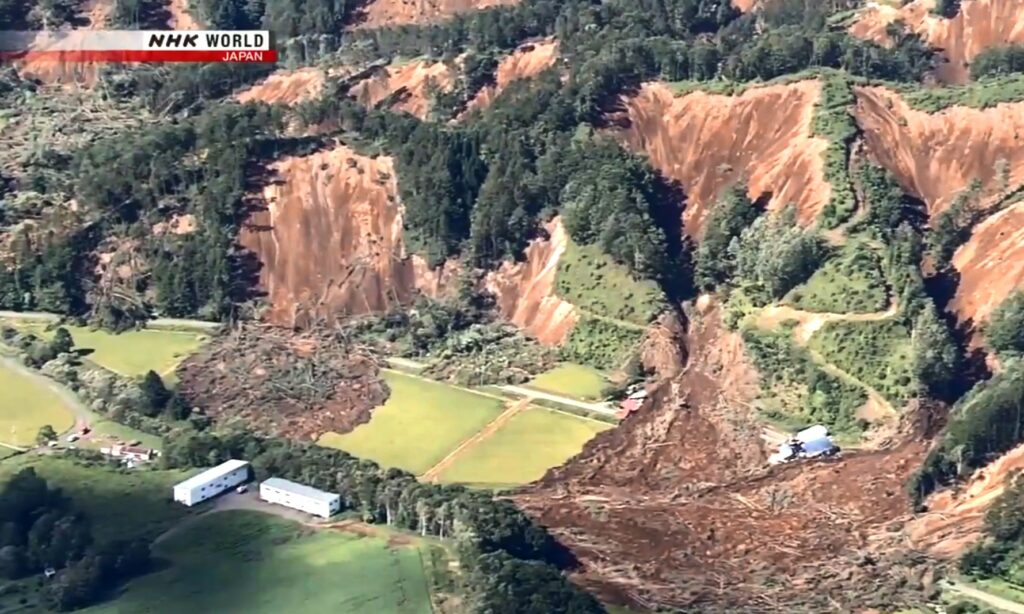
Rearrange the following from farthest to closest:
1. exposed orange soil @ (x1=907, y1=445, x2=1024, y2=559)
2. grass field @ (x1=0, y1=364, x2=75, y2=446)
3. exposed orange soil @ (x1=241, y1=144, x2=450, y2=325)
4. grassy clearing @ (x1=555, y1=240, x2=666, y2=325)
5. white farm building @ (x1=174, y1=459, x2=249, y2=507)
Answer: exposed orange soil @ (x1=241, y1=144, x2=450, y2=325)
grassy clearing @ (x1=555, y1=240, x2=666, y2=325)
grass field @ (x1=0, y1=364, x2=75, y2=446)
white farm building @ (x1=174, y1=459, x2=249, y2=507)
exposed orange soil @ (x1=907, y1=445, x2=1024, y2=559)

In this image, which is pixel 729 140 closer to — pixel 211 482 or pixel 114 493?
pixel 211 482

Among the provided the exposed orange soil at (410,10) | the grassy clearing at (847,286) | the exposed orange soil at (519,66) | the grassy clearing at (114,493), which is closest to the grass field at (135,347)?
the grassy clearing at (114,493)

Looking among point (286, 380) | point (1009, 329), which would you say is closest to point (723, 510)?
point (1009, 329)

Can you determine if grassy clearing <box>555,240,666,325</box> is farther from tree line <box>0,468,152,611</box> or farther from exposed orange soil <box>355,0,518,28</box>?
exposed orange soil <box>355,0,518,28</box>

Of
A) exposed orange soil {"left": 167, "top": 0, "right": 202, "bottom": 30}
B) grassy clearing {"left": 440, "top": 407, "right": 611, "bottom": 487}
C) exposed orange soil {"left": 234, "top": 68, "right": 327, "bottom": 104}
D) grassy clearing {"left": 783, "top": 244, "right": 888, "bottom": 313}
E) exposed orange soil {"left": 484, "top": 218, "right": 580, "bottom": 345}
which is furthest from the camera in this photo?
exposed orange soil {"left": 167, "top": 0, "right": 202, "bottom": 30}

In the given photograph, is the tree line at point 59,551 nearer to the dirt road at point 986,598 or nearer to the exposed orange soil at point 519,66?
the dirt road at point 986,598

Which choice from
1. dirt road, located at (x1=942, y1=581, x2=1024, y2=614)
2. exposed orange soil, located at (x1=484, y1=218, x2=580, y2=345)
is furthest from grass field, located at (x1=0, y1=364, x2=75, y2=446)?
dirt road, located at (x1=942, y1=581, x2=1024, y2=614)

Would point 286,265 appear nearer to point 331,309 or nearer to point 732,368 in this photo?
point 331,309
